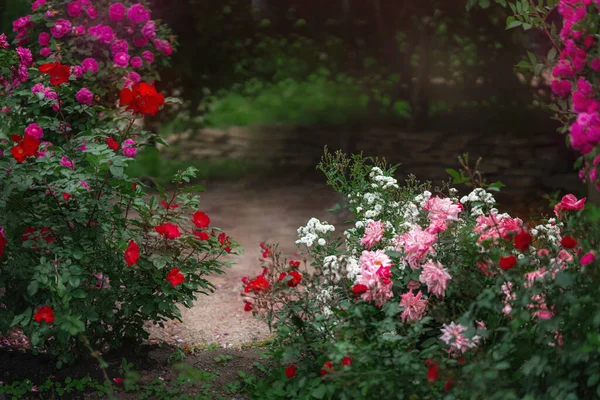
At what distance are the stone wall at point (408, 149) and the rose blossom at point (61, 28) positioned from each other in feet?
10.9

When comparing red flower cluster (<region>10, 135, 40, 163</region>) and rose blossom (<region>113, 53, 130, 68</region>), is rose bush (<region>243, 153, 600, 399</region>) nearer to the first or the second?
red flower cluster (<region>10, 135, 40, 163</region>)

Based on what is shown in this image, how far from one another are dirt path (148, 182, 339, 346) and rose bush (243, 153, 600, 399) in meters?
Result: 0.92

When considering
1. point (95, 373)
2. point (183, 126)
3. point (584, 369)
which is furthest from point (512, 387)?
point (183, 126)

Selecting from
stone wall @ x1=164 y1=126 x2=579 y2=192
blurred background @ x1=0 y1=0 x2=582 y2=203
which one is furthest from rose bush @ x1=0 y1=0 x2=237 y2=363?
stone wall @ x1=164 y1=126 x2=579 y2=192

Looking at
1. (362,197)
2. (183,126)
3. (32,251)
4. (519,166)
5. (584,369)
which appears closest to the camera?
(584,369)

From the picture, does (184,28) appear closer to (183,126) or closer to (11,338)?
(183,126)

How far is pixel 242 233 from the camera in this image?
550 cm

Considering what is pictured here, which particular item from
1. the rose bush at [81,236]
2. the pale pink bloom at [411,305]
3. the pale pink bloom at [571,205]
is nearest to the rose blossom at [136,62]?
the rose bush at [81,236]

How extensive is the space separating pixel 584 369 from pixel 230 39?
6.18m

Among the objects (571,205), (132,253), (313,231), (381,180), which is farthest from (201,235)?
(571,205)

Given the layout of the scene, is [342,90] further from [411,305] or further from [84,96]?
[411,305]

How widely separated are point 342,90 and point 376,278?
611cm

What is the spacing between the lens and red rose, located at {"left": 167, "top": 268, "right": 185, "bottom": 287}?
111 inches

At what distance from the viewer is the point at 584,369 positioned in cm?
225
